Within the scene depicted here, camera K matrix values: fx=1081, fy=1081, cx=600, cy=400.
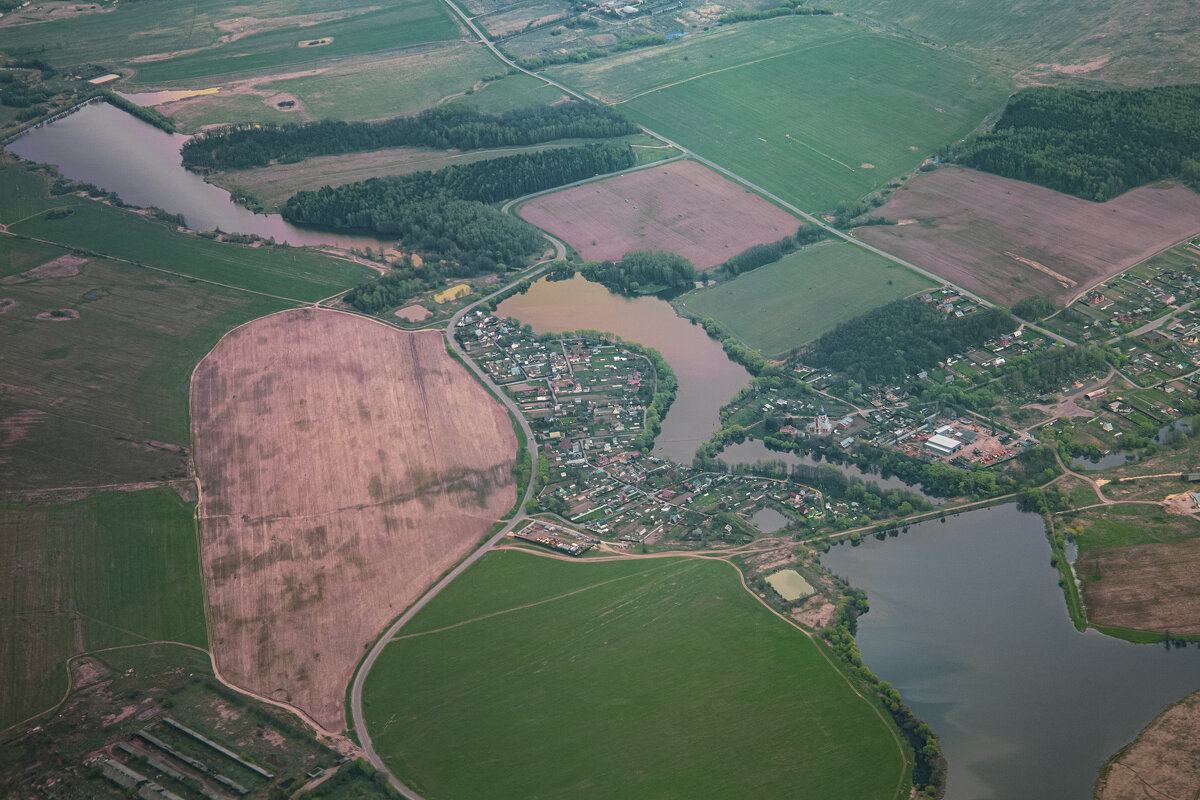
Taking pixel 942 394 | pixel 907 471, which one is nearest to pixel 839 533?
pixel 907 471

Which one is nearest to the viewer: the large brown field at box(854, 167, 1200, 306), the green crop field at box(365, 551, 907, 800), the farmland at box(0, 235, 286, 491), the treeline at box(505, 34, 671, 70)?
the green crop field at box(365, 551, 907, 800)

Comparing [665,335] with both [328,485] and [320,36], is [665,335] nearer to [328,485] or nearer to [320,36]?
[328,485]

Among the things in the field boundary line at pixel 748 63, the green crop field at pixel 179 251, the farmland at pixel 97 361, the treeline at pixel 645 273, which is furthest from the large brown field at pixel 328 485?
the field boundary line at pixel 748 63

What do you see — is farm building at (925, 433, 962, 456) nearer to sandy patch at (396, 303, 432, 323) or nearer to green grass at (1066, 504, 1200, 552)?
green grass at (1066, 504, 1200, 552)

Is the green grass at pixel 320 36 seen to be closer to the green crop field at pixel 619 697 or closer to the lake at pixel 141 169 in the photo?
the lake at pixel 141 169

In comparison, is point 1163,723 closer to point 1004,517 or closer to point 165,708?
point 1004,517

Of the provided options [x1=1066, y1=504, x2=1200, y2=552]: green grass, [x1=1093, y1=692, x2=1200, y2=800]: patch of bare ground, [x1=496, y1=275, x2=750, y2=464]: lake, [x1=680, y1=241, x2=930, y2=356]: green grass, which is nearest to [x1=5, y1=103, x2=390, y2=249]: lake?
[x1=496, y1=275, x2=750, y2=464]: lake

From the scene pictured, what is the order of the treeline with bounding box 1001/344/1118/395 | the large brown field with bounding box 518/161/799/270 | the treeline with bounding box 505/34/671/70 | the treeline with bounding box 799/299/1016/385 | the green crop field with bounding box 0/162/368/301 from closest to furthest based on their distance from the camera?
the treeline with bounding box 1001/344/1118/395 → the treeline with bounding box 799/299/1016/385 → the green crop field with bounding box 0/162/368/301 → the large brown field with bounding box 518/161/799/270 → the treeline with bounding box 505/34/671/70
